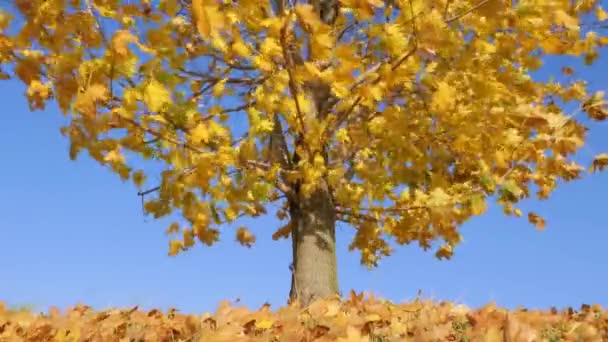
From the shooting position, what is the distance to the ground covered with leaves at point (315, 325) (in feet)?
Result: 9.89

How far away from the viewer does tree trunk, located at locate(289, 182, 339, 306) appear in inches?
249

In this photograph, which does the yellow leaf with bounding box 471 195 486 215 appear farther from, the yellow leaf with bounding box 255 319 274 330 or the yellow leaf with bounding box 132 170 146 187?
the yellow leaf with bounding box 132 170 146 187

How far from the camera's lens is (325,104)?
22.2ft

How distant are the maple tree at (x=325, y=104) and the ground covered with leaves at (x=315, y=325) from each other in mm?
1140

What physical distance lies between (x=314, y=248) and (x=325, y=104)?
153 centimetres

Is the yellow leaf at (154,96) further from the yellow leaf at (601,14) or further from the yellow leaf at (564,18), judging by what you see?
the yellow leaf at (601,14)

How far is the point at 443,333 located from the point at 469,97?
322cm

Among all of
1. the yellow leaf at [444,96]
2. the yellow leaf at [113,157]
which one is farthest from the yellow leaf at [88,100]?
the yellow leaf at [444,96]

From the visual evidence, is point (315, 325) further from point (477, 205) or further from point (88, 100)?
point (477, 205)

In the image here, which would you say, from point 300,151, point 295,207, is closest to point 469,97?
point 300,151

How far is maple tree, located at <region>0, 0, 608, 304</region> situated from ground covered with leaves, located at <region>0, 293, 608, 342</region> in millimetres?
1140

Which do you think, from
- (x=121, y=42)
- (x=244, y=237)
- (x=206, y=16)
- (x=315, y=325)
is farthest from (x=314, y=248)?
(x=206, y=16)

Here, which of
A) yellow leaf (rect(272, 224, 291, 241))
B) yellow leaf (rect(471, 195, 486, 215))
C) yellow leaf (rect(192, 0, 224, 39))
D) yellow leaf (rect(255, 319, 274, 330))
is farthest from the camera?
yellow leaf (rect(272, 224, 291, 241))

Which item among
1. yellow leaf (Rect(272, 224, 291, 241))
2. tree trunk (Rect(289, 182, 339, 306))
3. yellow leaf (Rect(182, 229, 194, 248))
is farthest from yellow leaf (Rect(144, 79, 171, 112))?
yellow leaf (Rect(272, 224, 291, 241))
